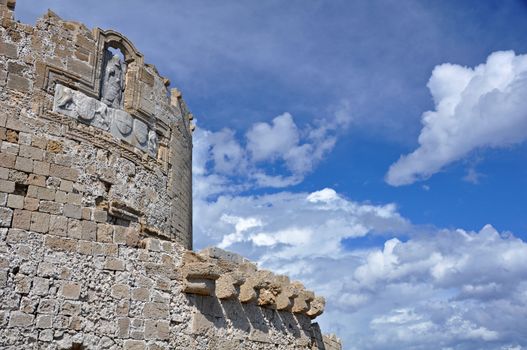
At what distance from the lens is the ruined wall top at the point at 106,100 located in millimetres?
10094

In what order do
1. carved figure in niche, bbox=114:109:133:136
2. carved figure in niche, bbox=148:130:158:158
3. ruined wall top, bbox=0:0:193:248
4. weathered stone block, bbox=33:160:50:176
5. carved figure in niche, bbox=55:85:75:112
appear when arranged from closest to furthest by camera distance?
weathered stone block, bbox=33:160:50:176 < ruined wall top, bbox=0:0:193:248 < carved figure in niche, bbox=55:85:75:112 < carved figure in niche, bbox=114:109:133:136 < carved figure in niche, bbox=148:130:158:158

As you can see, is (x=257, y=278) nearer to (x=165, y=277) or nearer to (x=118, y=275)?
(x=165, y=277)

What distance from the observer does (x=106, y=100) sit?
11.4m

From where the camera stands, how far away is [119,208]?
35.0 ft

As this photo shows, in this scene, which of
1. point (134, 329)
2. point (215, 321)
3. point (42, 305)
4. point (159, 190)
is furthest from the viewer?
point (159, 190)

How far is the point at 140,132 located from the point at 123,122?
0.55 metres

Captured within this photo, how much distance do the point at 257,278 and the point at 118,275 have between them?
263 centimetres

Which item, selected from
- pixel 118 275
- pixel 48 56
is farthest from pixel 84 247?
pixel 48 56

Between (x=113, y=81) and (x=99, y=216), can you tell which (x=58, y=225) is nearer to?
(x=99, y=216)

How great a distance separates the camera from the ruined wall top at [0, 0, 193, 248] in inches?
397

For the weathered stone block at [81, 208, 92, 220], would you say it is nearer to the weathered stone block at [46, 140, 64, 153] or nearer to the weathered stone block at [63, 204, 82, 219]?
the weathered stone block at [63, 204, 82, 219]

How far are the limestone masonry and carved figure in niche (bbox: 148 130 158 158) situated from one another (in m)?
0.04

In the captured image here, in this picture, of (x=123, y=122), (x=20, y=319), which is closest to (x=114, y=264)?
(x=20, y=319)

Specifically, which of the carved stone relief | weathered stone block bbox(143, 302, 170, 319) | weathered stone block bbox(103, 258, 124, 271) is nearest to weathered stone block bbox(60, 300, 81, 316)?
weathered stone block bbox(103, 258, 124, 271)
